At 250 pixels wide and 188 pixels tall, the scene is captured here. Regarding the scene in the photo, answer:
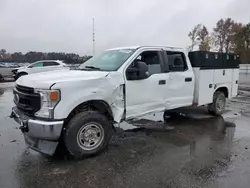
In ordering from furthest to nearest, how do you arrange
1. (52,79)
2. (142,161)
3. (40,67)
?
1. (40,67)
2. (142,161)
3. (52,79)

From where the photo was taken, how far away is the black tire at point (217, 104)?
774 centimetres

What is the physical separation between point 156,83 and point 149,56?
2.34 feet

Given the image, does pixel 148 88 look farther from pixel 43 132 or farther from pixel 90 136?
pixel 43 132

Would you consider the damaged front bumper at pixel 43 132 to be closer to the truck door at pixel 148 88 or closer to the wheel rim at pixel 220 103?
the truck door at pixel 148 88

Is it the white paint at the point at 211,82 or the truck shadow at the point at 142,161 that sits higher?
the white paint at the point at 211,82

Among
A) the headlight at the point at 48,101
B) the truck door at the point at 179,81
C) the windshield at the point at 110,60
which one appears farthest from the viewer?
the truck door at the point at 179,81

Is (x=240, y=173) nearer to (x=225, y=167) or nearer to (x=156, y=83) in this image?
(x=225, y=167)

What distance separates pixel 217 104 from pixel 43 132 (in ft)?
18.6

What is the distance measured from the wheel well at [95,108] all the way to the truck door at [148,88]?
42cm

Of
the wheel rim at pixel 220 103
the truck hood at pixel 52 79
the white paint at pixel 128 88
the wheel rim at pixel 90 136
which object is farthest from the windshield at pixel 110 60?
the wheel rim at pixel 220 103

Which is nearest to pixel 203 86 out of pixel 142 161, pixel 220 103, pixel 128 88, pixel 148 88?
pixel 220 103

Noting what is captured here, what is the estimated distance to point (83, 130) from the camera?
14.6ft

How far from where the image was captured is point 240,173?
3.94 meters

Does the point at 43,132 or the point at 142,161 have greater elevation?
the point at 43,132
